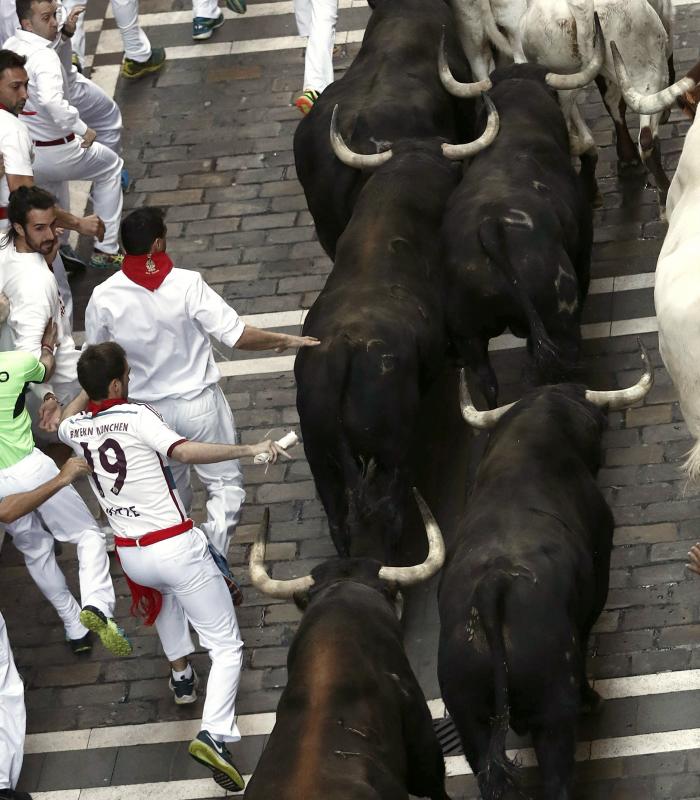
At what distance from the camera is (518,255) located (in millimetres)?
9930

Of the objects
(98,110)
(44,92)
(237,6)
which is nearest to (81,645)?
(44,92)

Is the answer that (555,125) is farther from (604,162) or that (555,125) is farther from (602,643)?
(602,643)

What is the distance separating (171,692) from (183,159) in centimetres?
588

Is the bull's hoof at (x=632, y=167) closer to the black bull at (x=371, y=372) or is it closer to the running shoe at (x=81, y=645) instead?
the black bull at (x=371, y=372)

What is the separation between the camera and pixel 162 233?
9.59 meters

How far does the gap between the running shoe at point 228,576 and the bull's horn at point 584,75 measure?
3.99 m

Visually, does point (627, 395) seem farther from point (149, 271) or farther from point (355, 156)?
point (355, 156)

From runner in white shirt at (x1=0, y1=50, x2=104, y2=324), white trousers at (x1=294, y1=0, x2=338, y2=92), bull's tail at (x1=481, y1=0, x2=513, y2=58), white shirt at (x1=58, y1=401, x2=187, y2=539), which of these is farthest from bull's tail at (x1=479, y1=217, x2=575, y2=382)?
white trousers at (x1=294, y1=0, x2=338, y2=92)

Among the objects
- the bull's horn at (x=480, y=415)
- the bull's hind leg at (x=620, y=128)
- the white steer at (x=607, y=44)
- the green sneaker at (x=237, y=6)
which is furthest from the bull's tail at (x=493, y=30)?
the bull's horn at (x=480, y=415)

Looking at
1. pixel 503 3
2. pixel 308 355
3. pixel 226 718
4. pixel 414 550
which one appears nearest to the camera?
pixel 226 718

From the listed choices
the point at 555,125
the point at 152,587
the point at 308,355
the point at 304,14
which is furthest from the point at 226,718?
the point at 304,14

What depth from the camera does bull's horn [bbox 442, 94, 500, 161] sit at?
1098 centimetres

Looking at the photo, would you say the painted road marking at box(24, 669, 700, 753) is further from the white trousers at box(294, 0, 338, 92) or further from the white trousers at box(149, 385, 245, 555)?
the white trousers at box(294, 0, 338, 92)

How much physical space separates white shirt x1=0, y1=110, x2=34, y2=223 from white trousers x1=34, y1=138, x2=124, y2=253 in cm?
109
